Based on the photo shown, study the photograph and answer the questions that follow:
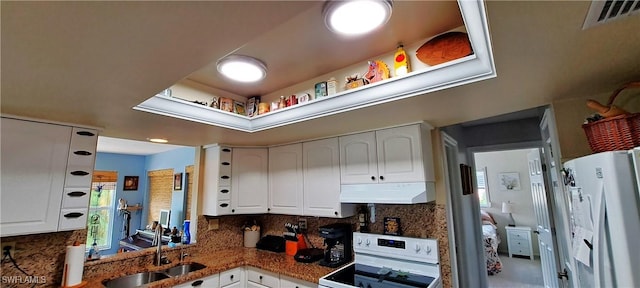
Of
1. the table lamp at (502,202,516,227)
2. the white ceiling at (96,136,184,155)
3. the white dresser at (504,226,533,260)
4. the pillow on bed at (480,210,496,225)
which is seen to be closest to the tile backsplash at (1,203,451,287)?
the white ceiling at (96,136,184,155)

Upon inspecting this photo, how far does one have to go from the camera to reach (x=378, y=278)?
2.21 meters

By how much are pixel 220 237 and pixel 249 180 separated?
0.76m

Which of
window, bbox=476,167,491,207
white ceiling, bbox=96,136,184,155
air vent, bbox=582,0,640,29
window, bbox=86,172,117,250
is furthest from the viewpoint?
window, bbox=476,167,491,207

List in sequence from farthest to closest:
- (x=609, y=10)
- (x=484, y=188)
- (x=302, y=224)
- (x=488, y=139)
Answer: (x=484, y=188) → (x=488, y=139) → (x=302, y=224) → (x=609, y=10)

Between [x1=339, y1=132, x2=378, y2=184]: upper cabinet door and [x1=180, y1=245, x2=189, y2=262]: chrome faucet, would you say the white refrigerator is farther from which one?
[x1=180, y1=245, x2=189, y2=262]: chrome faucet

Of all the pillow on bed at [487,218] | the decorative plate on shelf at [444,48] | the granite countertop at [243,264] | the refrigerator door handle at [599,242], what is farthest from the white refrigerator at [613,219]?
the pillow on bed at [487,218]

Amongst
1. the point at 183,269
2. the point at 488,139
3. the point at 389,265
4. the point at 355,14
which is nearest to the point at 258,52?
the point at 355,14

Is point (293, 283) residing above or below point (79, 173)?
below

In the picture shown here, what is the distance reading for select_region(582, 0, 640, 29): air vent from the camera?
0.80 m

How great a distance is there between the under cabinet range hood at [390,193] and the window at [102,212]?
5.44m

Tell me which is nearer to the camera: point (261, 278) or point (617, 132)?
point (617, 132)

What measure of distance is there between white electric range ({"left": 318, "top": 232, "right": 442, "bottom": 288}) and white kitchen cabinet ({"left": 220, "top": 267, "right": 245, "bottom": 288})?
3.14ft

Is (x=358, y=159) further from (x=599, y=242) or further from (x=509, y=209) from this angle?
(x=509, y=209)

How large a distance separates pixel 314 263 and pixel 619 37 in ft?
8.10
